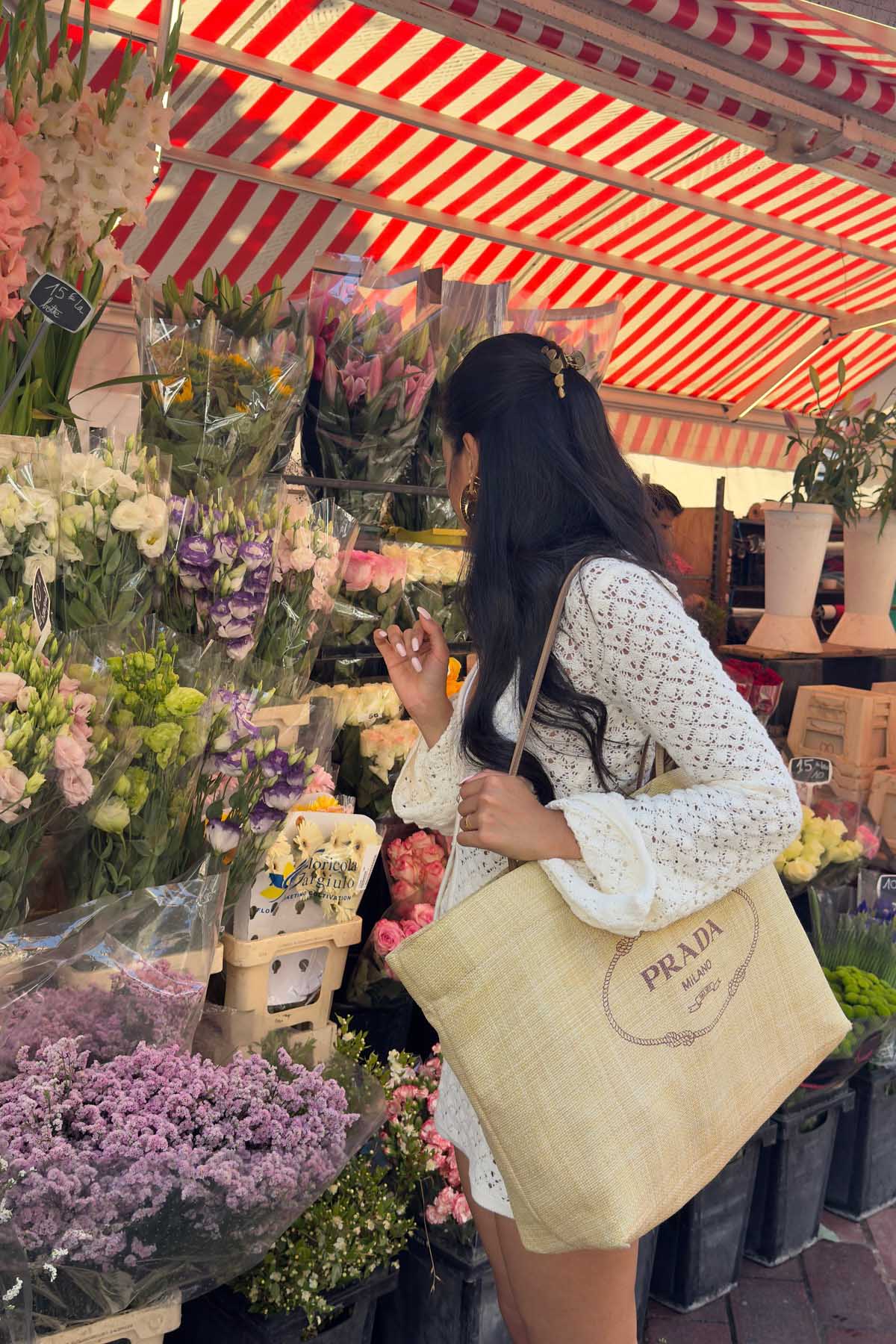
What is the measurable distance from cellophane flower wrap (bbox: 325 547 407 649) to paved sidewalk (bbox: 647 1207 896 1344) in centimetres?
156

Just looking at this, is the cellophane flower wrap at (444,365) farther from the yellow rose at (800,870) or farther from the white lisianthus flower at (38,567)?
the white lisianthus flower at (38,567)

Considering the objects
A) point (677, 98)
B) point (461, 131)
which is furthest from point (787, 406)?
point (677, 98)

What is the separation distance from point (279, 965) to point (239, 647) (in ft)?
1.82

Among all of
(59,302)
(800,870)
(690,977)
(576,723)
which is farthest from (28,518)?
(800,870)

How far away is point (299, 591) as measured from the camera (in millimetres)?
2070

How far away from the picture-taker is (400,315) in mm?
2621

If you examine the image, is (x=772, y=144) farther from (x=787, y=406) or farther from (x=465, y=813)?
(x=787, y=406)

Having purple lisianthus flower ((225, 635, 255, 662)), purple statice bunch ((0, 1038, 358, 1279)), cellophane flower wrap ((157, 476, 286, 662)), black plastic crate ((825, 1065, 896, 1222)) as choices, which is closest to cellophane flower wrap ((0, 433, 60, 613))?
cellophane flower wrap ((157, 476, 286, 662))

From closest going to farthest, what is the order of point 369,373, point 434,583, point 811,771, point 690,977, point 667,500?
point 690,977, point 369,373, point 434,583, point 667,500, point 811,771

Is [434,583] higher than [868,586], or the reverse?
[868,586]

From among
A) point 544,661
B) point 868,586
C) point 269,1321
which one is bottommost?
point 269,1321

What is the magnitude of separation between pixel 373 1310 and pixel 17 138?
1.74 metres

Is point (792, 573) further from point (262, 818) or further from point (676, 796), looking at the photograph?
point (676, 796)

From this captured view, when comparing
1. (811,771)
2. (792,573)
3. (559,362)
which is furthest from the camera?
(792,573)
